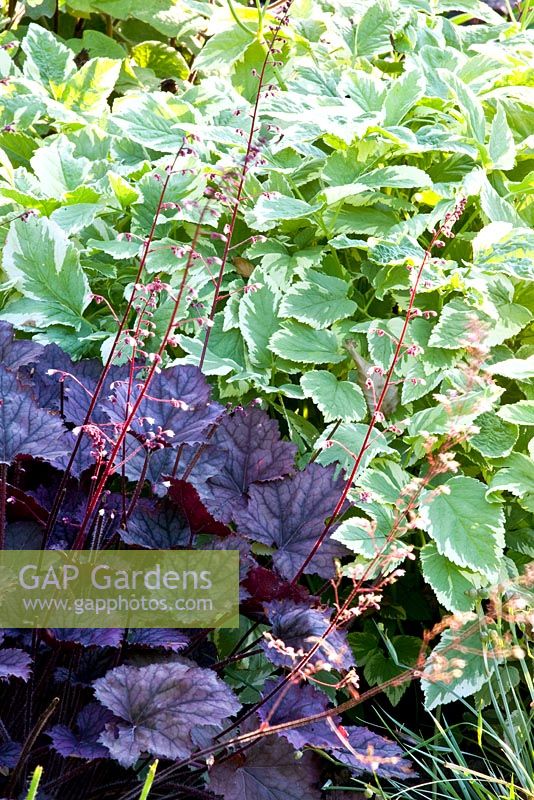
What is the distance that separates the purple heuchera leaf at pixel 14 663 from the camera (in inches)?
39.3

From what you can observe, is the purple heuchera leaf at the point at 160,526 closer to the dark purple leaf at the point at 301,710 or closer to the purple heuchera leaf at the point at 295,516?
the purple heuchera leaf at the point at 295,516

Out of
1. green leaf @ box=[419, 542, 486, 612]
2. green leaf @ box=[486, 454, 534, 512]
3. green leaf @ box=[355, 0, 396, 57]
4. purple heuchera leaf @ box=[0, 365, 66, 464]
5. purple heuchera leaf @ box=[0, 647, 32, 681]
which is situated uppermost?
green leaf @ box=[355, 0, 396, 57]

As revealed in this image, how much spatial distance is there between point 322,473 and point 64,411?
407mm

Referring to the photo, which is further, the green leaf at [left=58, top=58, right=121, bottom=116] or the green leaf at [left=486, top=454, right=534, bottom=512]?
the green leaf at [left=58, top=58, right=121, bottom=116]

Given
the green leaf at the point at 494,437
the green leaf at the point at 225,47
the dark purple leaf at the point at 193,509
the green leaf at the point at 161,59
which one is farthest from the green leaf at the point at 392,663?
the green leaf at the point at 161,59

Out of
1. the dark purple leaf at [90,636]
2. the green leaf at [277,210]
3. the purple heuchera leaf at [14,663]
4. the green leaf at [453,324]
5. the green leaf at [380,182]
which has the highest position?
Result: the green leaf at [380,182]

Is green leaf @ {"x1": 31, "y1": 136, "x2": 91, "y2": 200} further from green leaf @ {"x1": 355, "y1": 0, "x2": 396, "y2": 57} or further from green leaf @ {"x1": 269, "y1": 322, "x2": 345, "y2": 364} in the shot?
green leaf @ {"x1": 355, "y1": 0, "x2": 396, "y2": 57}

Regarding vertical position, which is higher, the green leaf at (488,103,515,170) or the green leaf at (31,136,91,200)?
the green leaf at (488,103,515,170)

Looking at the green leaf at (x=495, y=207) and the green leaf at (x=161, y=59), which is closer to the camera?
the green leaf at (x=495, y=207)

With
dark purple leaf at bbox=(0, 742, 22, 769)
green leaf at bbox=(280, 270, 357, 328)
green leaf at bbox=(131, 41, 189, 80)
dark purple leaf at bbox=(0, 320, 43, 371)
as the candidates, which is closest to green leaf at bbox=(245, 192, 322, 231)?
green leaf at bbox=(280, 270, 357, 328)

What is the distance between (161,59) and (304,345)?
6.11 feet

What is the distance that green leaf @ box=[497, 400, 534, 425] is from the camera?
5.02 ft

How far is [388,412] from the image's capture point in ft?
5.37

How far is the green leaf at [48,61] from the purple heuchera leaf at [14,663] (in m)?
1.66
